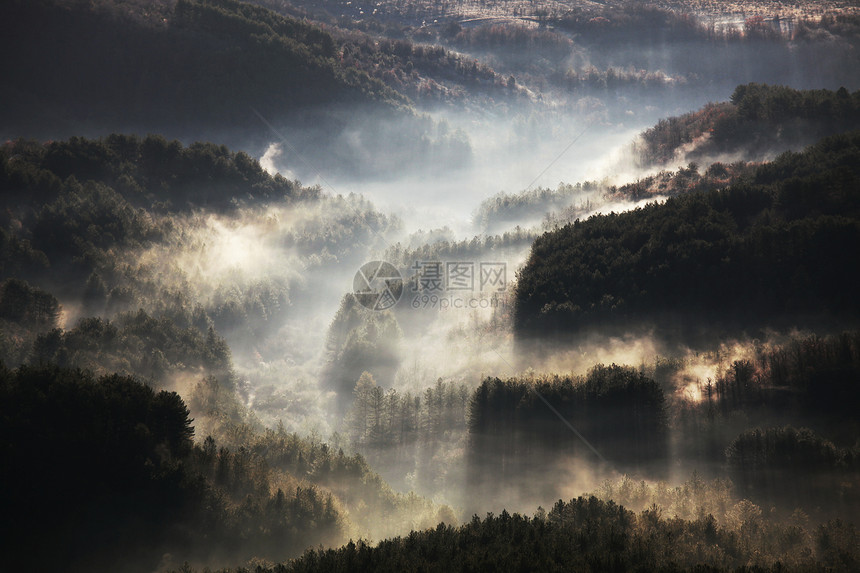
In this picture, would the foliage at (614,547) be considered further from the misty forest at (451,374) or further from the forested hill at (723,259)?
the forested hill at (723,259)

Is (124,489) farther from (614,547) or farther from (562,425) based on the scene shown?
(562,425)

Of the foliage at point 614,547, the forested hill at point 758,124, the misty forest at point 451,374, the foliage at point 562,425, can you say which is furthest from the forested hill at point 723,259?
the foliage at point 614,547

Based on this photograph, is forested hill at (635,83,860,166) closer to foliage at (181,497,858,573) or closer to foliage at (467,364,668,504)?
foliage at (467,364,668,504)

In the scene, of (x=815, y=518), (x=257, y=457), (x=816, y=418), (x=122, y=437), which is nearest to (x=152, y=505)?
(x=122, y=437)

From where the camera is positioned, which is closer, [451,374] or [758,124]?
[451,374]

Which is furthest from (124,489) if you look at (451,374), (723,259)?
(723,259)

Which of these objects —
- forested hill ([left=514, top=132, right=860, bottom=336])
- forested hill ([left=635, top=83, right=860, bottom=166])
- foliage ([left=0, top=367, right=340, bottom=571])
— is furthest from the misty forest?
forested hill ([left=635, top=83, right=860, bottom=166])
